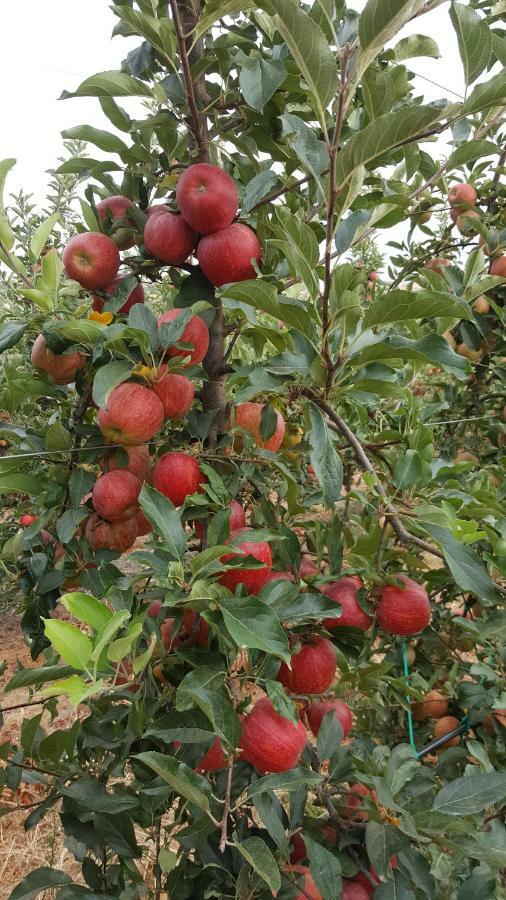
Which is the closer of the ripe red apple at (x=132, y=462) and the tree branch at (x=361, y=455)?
the tree branch at (x=361, y=455)

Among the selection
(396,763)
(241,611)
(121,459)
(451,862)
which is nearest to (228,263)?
(121,459)

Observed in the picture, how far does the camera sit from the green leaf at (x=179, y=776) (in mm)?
557

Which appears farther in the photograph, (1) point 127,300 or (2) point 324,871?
(1) point 127,300

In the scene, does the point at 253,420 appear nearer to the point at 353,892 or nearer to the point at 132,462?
the point at 132,462

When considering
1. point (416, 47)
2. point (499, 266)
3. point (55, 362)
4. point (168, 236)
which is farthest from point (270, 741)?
point (499, 266)

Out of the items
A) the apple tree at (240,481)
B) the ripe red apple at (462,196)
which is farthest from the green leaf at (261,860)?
the ripe red apple at (462,196)

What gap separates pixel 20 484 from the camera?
2.85 feet

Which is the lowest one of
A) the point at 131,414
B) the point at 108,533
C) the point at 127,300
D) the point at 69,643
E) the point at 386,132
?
the point at 108,533

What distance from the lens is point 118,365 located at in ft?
2.42

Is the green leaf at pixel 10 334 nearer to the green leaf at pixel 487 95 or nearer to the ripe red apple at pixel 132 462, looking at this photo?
the ripe red apple at pixel 132 462

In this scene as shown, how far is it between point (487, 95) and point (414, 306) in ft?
0.77

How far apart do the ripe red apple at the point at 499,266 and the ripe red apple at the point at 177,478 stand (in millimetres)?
1150

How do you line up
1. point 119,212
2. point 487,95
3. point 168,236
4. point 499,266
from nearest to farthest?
point 487,95 < point 168,236 < point 119,212 < point 499,266

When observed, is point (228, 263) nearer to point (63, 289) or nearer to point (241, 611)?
point (63, 289)
